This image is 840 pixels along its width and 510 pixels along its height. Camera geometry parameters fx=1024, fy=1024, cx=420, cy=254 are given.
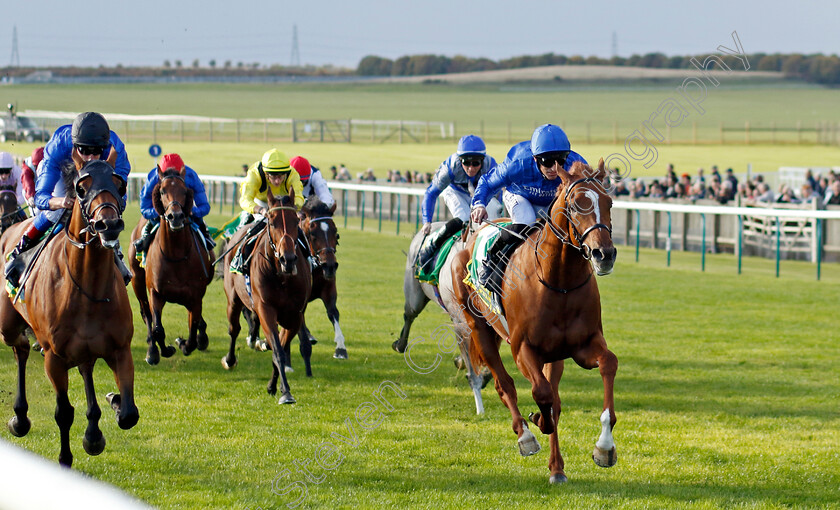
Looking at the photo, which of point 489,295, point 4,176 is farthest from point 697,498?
point 4,176

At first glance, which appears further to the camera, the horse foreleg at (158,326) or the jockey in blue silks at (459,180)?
the horse foreleg at (158,326)

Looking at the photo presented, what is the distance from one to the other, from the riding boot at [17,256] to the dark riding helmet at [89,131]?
3.36ft

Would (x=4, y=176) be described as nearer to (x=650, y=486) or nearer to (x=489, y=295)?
(x=489, y=295)

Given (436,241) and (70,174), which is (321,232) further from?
(70,174)

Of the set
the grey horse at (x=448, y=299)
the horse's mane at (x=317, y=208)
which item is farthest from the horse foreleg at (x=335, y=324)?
the horse's mane at (x=317, y=208)

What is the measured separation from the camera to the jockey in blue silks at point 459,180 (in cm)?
789

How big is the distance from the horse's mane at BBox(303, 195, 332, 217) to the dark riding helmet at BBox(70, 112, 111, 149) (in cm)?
346

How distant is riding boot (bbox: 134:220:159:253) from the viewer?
908 cm

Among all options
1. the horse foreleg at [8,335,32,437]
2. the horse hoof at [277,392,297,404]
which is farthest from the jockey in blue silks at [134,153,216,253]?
the horse foreleg at [8,335,32,437]

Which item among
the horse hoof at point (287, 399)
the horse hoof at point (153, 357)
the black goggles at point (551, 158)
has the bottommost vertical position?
the horse hoof at point (153, 357)

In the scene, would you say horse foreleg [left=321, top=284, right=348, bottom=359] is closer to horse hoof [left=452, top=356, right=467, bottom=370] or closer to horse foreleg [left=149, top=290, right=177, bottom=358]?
horse hoof [left=452, top=356, right=467, bottom=370]

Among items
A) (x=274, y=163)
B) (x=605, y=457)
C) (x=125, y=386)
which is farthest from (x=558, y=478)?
(x=274, y=163)

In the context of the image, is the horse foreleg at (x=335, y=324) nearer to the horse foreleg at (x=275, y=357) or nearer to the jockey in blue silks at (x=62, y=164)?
the horse foreleg at (x=275, y=357)

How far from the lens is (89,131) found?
5734 mm
